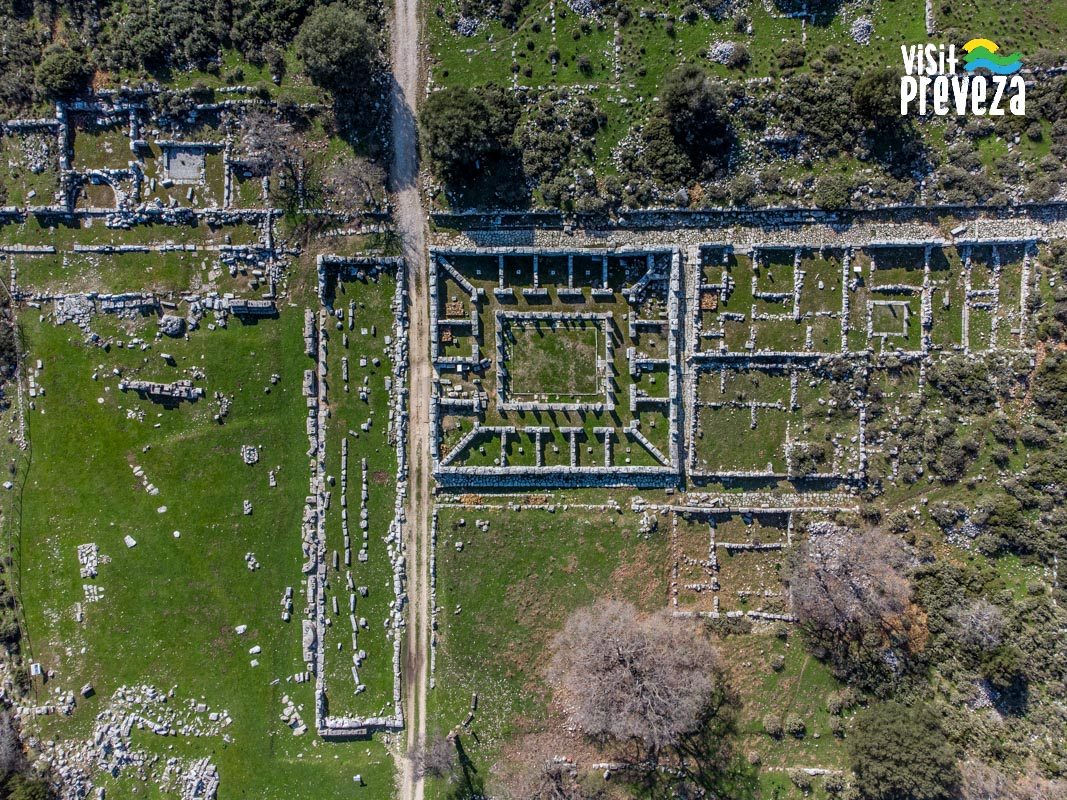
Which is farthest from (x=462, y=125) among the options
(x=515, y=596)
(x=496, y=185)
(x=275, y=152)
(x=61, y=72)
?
(x=515, y=596)

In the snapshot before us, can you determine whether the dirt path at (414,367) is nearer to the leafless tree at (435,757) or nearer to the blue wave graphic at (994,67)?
the leafless tree at (435,757)

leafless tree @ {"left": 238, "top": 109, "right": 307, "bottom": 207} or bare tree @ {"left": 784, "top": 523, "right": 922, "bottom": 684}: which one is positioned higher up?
leafless tree @ {"left": 238, "top": 109, "right": 307, "bottom": 207}

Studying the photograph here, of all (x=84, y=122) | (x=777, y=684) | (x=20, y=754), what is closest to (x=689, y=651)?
(x=777, y=684)

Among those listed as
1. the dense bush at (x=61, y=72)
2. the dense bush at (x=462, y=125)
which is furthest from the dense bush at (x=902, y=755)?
the dense bush at (x=61, y=72)

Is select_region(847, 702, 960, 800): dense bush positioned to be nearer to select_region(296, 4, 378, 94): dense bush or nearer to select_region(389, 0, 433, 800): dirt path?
select_region(389, 0, 433, 800): dirt path

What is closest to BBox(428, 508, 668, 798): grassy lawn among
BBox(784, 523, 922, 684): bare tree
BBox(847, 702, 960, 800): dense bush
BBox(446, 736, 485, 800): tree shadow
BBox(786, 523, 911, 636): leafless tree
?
BBox(446, 736, 485, 800): tree shadow

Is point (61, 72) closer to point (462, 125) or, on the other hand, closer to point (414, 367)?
point (462, 125)
